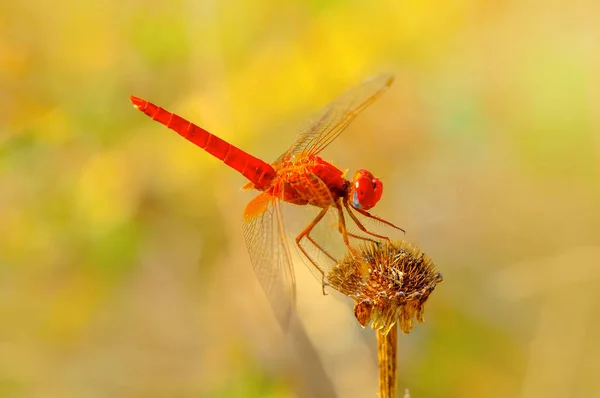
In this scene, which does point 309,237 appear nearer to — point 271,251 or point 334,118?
point 271,251

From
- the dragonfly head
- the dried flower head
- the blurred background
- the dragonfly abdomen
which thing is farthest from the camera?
the blurred background

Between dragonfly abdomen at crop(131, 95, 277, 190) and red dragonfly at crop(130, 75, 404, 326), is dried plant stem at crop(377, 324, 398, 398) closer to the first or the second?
red dragonfly at crop(130, 75, 404, 326)

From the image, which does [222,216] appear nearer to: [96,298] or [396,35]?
[96,298]

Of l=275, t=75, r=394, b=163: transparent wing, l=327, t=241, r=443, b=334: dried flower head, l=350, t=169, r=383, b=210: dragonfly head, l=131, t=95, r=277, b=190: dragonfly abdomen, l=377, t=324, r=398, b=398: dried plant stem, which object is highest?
l=131, t=95, r=277, b=190: dragonfly abdomen

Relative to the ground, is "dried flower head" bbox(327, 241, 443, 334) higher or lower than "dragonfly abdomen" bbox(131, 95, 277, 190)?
lower

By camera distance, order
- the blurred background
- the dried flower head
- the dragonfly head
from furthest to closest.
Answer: the blurred background → the dragonfly head → the dried flower head

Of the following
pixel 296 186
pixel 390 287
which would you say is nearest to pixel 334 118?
pixel 296 186

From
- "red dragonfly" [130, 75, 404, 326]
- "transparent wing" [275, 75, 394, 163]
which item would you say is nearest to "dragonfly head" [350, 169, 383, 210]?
"red dragonfly" [130, 75, 404, 326]
